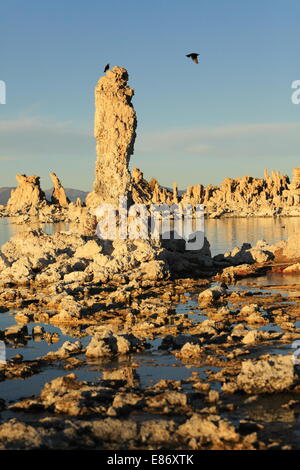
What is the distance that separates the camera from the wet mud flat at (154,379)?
8.43 meters

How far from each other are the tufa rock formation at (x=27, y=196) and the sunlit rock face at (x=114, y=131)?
3997 inches

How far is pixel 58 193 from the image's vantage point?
6531 inches

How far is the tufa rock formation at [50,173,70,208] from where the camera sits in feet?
537

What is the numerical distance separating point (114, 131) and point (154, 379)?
4734 centimetres

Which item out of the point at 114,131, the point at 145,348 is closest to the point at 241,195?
the point at 114,131

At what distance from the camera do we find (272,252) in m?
35.3

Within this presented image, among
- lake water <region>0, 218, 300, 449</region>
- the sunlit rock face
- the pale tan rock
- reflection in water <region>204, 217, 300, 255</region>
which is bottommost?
lake water <region>0, 218, 300, 449</region>

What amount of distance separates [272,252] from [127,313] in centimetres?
1891

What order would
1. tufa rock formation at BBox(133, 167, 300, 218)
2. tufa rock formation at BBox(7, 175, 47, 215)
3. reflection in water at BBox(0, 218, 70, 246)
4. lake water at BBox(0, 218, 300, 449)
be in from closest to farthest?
lake water at BBox(0, 218, 300, 449)
reflection in water at BBox(0, 218, 70, 246)
tufa rock formation at BBox(133, 167, 300, 218)
tufa rock formation at BBox(7, 175, 47, 215)

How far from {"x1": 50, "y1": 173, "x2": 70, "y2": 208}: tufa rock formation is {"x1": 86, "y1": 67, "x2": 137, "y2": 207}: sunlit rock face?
105934 mm

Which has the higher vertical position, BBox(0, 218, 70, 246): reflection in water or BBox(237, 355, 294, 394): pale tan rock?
BBox(0, 218, 70, 246): reflection in water

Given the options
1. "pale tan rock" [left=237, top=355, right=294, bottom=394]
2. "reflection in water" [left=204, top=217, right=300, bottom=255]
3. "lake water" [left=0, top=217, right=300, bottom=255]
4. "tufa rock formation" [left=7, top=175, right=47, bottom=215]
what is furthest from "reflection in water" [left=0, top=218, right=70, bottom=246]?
"pale tan rock" [left=237, top=355, right=294, bottom=394]

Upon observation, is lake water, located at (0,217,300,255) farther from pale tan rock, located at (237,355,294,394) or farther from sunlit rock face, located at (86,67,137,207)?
pale tan rock, located at (237,355,294,394)
